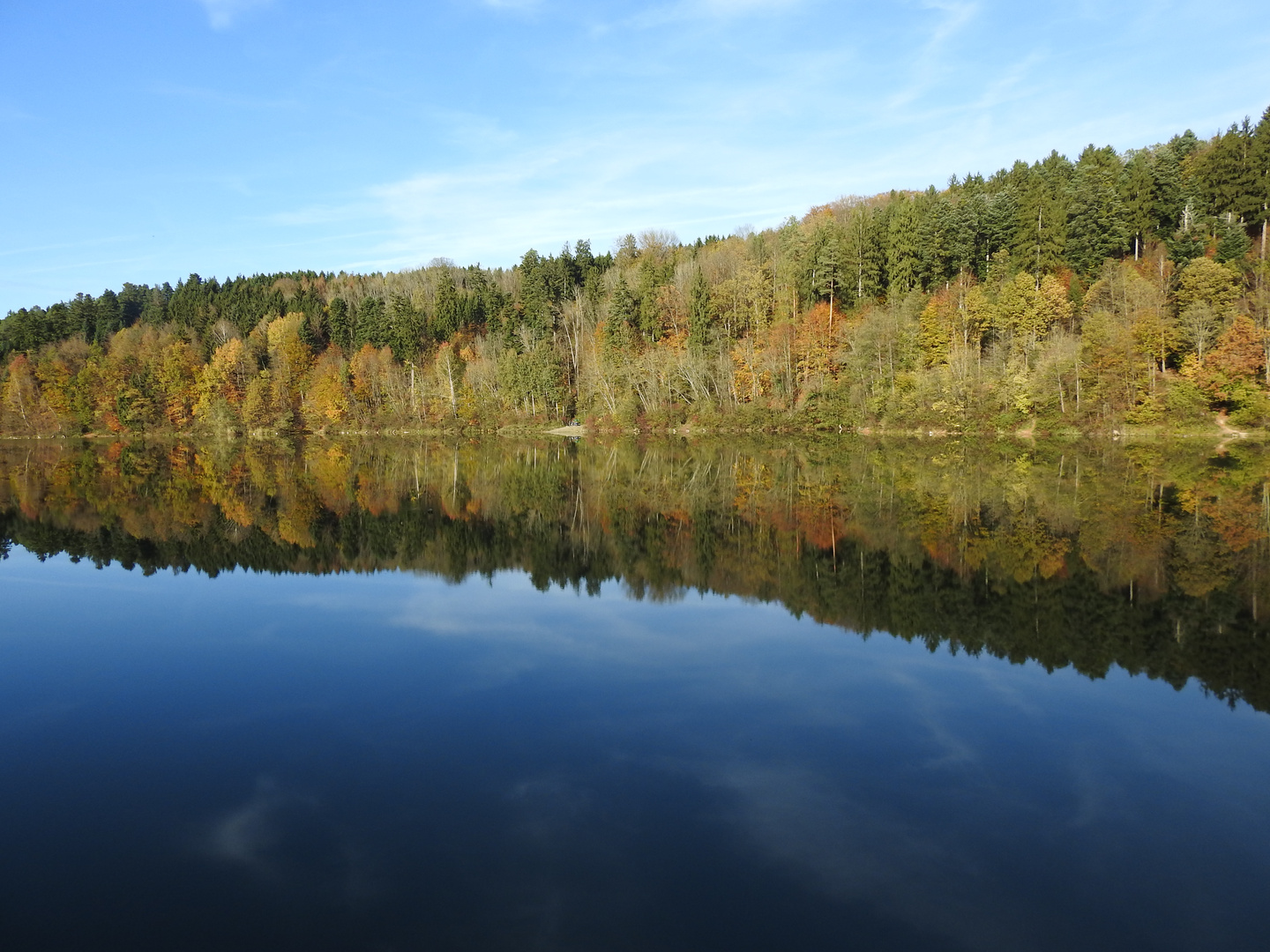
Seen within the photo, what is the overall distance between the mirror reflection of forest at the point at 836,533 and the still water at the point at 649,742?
0.15 metres

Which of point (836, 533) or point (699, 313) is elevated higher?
point (699, 313)

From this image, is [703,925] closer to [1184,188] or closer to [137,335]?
[1184,188]

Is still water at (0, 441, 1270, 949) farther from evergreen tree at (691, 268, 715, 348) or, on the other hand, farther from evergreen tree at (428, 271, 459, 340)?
evergreen tree at (428, 271, 459, 340)

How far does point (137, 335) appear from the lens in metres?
91.2

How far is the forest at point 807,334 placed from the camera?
45531 millimetres

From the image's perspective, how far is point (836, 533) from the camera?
18344mm

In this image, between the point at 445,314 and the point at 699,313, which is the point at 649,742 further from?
the point at 445,314

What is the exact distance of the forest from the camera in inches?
1793

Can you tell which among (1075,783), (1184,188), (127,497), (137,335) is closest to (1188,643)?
(1075,783)

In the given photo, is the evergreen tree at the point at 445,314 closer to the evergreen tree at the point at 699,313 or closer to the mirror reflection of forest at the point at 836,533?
the evergreen tree at the point at 699,313

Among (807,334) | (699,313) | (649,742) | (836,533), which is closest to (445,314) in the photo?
(699,313)

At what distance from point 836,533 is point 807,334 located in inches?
1745

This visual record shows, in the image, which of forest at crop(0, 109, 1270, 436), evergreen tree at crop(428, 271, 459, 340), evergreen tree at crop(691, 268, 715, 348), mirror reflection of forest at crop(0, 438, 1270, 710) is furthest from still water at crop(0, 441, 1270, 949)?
evergreen tree at crop(428, 271, 459, 340)

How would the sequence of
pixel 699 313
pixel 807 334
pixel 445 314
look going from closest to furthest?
1. pixel 807 334
2. pixel 699 313
3. pixel 445 314
